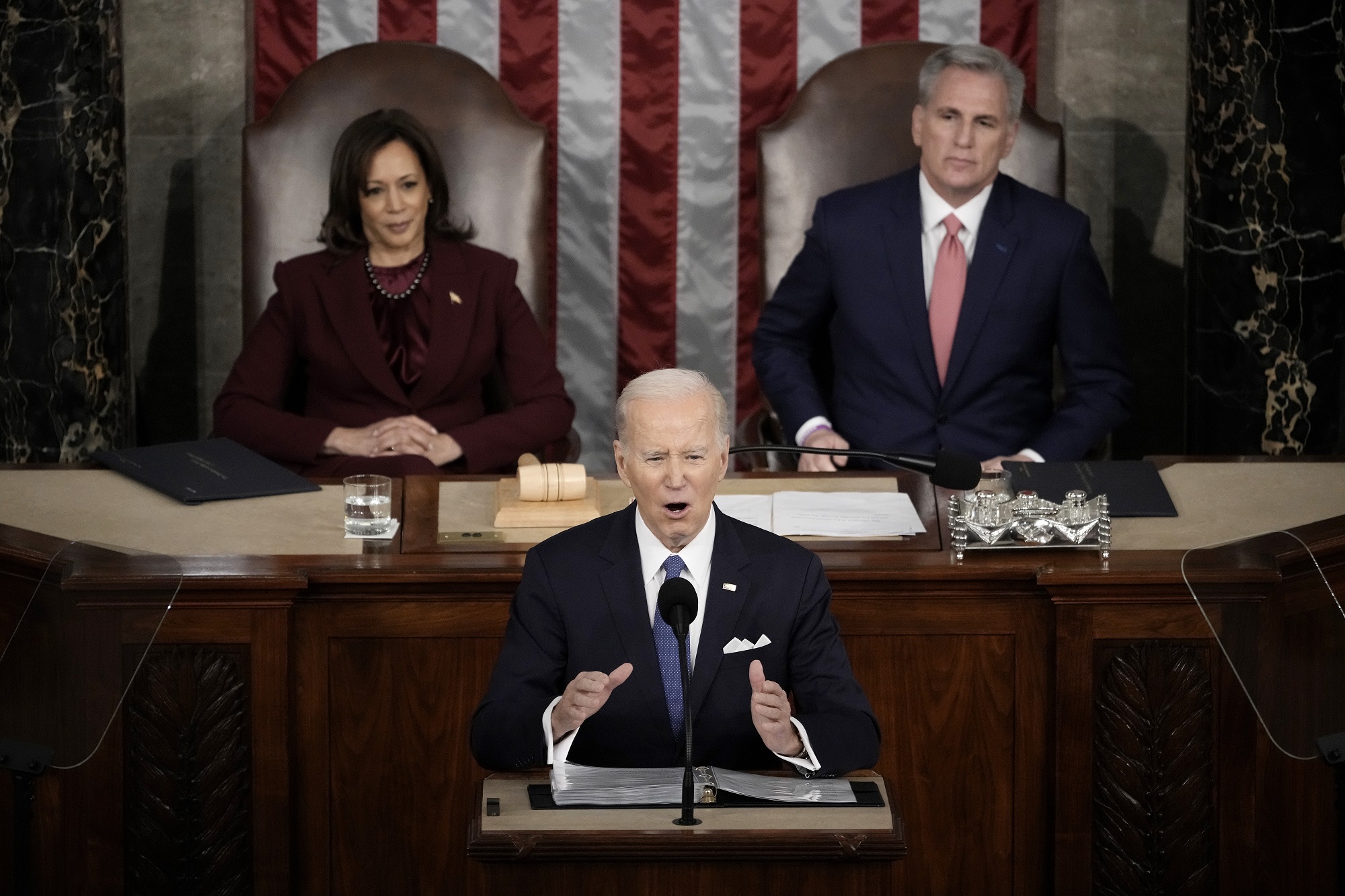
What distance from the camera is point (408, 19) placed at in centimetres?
518

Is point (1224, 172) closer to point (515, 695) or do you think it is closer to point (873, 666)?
point (873, 666)

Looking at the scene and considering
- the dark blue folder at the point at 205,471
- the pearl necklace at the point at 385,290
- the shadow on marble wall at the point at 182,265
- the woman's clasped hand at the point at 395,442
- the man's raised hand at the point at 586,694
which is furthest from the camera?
the shadow on marble wall at the point at 182,265

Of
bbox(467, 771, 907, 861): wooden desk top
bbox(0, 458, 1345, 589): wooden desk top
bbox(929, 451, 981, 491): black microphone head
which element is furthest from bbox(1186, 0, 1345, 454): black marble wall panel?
bbox(467, 771, 907, 861): wooden desk top

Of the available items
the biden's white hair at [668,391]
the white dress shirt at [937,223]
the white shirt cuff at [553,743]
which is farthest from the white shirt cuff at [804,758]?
the white dress shirt at [937,223]

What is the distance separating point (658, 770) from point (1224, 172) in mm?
3249

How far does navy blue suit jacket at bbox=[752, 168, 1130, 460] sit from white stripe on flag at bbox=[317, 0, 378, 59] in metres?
1.54

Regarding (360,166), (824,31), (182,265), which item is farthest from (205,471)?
(824,31)

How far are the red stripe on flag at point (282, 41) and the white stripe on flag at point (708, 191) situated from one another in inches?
42.7

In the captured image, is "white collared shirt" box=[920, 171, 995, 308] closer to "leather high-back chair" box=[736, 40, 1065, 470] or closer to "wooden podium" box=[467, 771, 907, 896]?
"leather high-back chair" box=[736, 40, 1065, 470]

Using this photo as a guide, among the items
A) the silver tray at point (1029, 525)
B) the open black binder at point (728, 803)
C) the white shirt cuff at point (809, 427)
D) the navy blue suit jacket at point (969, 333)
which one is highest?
the navy blue suit jacket at point (969, 333)

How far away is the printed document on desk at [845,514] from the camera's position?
3.16 m

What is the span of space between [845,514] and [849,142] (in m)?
1.87

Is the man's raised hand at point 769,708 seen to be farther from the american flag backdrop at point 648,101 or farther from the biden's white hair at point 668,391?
the american flag backdrop at point 648,101

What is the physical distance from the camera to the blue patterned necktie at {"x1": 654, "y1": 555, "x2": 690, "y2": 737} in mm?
2389
